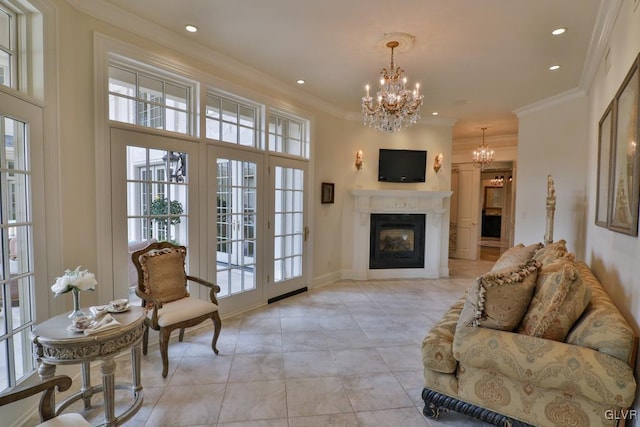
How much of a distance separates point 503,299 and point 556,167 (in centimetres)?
396

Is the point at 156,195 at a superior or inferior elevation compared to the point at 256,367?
superior

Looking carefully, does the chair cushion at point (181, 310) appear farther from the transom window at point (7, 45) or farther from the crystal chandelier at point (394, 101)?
the crystal chandelier at point (394, 101)

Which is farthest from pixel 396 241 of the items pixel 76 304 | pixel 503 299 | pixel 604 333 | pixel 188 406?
pixel 76 304

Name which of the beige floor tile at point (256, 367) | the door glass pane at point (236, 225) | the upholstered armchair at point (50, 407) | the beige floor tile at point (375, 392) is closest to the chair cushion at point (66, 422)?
the upholstered armchair at point (50, 407)

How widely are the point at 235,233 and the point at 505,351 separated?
3089 millimetres

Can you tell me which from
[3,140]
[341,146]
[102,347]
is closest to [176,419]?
[102,347]

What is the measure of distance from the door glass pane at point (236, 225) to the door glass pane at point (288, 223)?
461mm

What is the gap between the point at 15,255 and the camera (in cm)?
202

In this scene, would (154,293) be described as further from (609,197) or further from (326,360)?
(609,197)

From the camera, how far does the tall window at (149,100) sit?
2879 millimetres

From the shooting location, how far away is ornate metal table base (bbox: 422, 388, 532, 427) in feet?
6.08

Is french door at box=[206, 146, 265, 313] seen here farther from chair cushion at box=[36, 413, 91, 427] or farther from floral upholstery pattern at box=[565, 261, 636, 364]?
floral upholstery pattern at box=[565, 261, 636, 364]

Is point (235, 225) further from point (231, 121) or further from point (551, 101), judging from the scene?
point (551, 101)

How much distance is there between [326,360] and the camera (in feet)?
9.45
